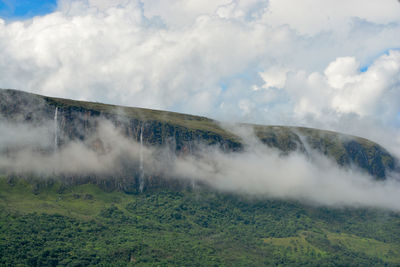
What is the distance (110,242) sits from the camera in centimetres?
19900

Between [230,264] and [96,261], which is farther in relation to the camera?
[230,264]

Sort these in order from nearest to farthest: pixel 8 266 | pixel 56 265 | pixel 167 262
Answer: pixel 8 266 < pixel 56 265 < pixel 167 262

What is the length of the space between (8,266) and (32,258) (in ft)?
30.9

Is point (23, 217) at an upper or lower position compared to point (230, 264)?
upper

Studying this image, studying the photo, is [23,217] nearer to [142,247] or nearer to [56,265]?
[56,265]

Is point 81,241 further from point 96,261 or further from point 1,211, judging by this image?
point 1,211

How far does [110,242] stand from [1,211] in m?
46.1

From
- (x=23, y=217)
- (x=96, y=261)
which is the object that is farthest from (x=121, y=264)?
(x=23, y=217)

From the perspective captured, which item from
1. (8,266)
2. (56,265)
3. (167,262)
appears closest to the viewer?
(8,266)

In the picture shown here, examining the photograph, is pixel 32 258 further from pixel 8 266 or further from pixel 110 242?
pixel 110 242

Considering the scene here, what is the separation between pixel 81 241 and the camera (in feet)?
638

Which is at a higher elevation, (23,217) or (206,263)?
(23,217)

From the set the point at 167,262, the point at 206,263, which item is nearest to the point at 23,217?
the point at 167,262

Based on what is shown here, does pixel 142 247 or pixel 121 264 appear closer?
pixel 121 264
